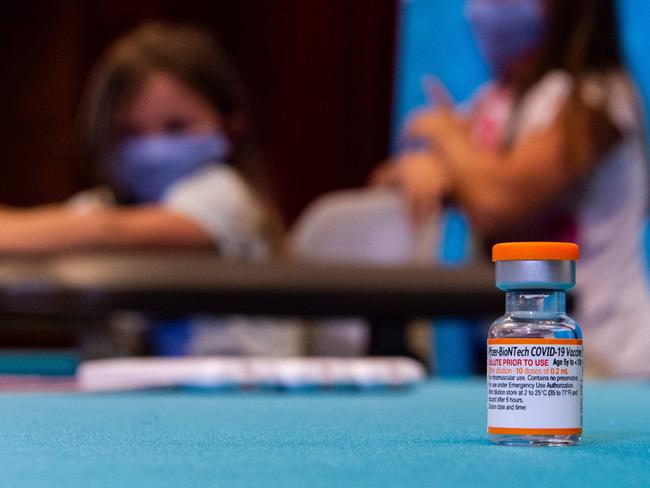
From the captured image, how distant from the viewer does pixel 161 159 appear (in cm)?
202

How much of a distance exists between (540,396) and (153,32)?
5.93 ft

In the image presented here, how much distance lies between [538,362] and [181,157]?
5.27 feet

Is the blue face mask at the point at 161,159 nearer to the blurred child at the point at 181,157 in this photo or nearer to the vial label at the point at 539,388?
the blurred child at the point at 181,157

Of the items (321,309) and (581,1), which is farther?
(581,1)

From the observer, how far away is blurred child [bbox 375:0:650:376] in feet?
6.27

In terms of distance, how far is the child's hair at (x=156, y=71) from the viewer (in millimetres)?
2027

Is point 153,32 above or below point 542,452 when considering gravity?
above

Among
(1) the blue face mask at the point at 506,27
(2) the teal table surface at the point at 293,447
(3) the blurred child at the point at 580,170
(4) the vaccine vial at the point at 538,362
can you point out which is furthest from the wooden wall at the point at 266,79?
(4) the vaccine vial at the point at 538,362

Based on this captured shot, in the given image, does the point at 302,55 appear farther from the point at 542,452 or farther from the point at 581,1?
the point at 542,452

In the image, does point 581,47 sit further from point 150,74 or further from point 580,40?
point 150,74

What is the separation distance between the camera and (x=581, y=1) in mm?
2100

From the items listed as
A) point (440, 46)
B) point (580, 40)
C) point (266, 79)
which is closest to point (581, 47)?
point (580, 40)

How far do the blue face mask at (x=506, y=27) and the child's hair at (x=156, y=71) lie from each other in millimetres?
580

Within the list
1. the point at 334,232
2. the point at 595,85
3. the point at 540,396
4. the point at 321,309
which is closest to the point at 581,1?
the point at 595,85
